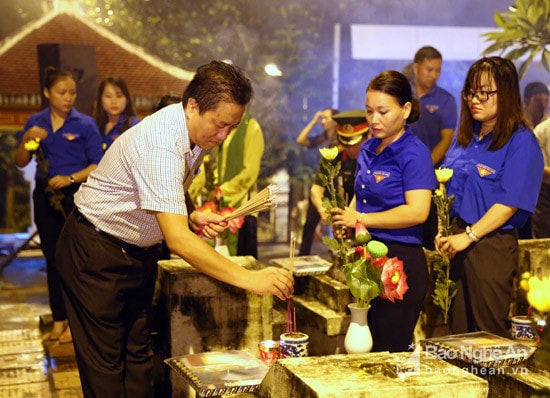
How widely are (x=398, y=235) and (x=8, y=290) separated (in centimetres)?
431

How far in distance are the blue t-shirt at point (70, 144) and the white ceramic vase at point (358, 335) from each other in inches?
106

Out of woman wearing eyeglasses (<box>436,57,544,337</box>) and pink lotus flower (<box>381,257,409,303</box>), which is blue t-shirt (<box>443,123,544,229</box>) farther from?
pink lotus flower (<box>381,257,409,303</box>)

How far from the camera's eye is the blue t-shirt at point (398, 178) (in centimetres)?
287

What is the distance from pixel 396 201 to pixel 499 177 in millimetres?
479

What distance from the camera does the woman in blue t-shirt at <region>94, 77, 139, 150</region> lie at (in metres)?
4.98

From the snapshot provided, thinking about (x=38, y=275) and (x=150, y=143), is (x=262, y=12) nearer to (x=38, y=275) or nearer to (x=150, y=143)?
(x=38, y=275)

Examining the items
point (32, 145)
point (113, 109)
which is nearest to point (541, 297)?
point (32, 145)

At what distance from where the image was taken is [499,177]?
3076mm

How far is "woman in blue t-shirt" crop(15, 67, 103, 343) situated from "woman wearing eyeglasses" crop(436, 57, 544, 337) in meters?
2.44

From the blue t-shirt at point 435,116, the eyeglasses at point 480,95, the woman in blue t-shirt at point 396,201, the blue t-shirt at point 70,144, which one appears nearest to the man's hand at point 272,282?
the woman in blue t-shirt at point 396,201

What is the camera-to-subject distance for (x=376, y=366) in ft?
7.08

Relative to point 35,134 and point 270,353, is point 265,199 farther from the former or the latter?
point 35,134

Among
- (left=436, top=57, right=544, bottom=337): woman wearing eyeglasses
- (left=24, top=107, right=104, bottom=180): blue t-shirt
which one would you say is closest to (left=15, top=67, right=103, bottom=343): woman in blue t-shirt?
(left=24, top=107, right=104, bottom=180): blue t-shirt

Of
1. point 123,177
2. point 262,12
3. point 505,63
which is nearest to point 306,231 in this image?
point 262,12
